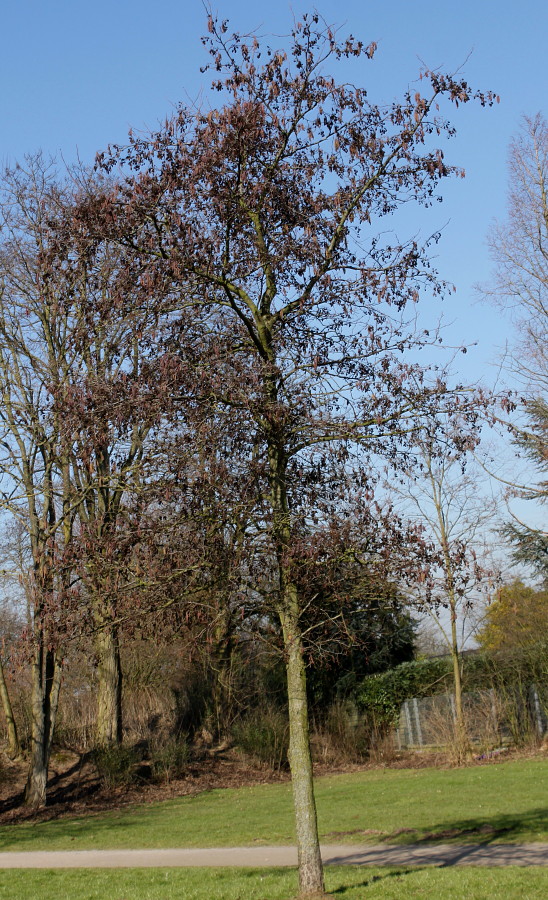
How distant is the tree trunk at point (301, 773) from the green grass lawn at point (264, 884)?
26cm

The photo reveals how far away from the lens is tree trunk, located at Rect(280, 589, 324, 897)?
22.7 ft

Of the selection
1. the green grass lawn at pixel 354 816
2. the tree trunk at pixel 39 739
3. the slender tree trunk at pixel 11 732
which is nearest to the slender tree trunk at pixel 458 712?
the green grass lawn at pixel 354 816

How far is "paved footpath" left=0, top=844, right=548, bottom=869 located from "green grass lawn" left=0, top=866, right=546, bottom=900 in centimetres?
58

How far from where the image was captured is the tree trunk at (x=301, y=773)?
22.7 ft

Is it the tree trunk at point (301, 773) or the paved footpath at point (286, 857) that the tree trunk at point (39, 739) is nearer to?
the paved footpath at point (286, 857)

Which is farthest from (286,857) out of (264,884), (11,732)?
(11,732)

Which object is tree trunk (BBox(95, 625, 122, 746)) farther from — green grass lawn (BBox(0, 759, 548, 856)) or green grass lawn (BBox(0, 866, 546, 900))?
green grass lawn (BBox(0, 866, 546, 900))

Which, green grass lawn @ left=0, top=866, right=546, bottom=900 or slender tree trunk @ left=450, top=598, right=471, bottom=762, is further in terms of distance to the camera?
slender tree trunk @ left=450, top=598, right=471, bottom=762

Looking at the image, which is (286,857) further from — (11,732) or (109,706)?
(11,732)

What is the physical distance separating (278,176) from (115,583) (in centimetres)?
391

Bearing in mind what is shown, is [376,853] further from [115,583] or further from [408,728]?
[408,728]

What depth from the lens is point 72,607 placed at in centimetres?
691

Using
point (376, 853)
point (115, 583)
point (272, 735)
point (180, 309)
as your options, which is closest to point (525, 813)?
point (376, 853)

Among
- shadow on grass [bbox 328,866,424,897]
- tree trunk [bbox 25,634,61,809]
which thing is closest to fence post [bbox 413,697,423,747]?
tree trunk [bbox 25,634,61,809]
